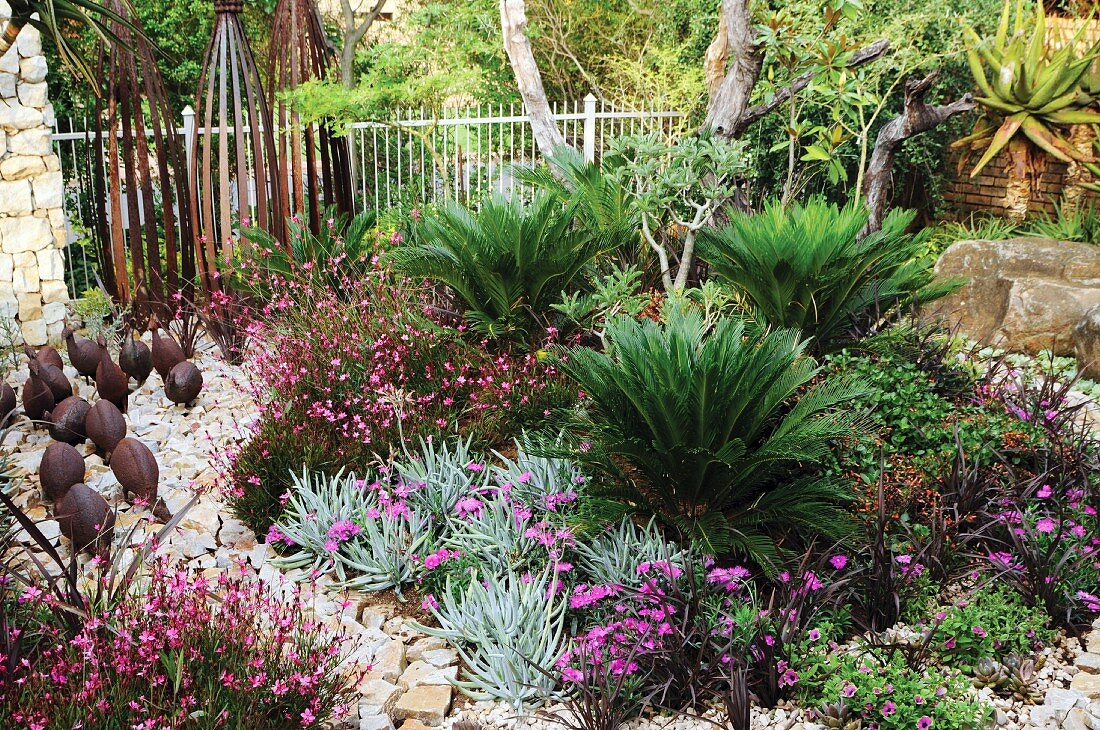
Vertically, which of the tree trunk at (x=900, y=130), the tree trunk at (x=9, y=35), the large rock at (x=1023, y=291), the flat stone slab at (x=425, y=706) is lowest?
the flat stone slab at (x=425, y=706)

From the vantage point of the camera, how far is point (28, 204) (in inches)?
226

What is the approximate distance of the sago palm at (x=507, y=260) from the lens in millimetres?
4492

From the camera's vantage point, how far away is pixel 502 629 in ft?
9.48

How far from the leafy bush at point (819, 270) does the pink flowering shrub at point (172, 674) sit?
2.74 metres

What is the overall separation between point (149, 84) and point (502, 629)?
16.0ft

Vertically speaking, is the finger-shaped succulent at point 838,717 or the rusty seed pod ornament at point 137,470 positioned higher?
the rusty seed pod ornament at point 137,470

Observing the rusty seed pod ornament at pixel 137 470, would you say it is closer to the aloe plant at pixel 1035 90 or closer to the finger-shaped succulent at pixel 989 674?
the finger-shaped succulent at pixel 989 674

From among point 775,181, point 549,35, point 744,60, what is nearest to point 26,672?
point 744,60

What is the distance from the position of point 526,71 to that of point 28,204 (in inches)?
137

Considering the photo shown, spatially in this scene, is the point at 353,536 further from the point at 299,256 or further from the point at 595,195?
the point at 299,256

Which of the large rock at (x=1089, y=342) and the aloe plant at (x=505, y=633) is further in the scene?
the large rock at (x=1089, y=342)

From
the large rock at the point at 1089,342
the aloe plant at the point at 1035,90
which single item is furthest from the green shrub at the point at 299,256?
the aloe plant at the point at 1035,90

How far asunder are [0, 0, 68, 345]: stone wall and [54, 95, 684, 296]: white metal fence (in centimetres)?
83

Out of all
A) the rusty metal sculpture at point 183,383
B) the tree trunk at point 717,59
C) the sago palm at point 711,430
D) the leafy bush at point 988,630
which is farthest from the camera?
the tree trunk at point 717,59
